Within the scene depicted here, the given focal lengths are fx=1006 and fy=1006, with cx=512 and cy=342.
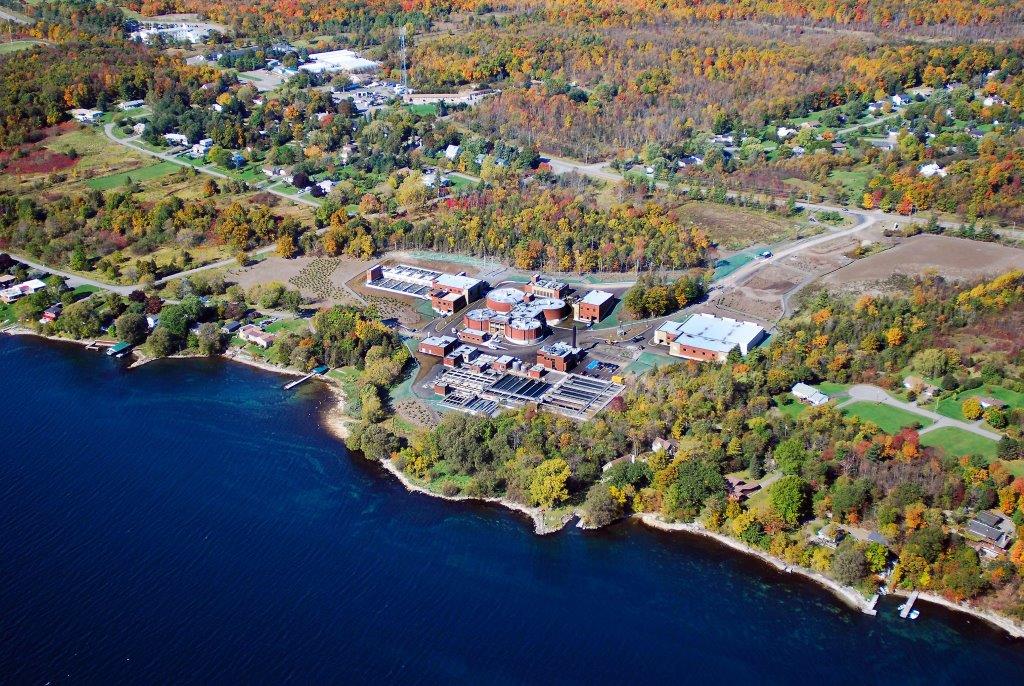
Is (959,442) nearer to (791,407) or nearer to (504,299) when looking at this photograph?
(791,407)

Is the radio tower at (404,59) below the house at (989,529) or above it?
above

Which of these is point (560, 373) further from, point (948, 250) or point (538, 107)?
point (538, 107)

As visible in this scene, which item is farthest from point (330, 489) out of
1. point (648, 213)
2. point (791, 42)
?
point (791, 42)

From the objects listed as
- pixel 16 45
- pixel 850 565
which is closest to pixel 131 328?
pixel 850 565

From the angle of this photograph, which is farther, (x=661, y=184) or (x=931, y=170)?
(x=661, y=184)

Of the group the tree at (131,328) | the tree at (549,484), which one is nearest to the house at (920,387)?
the tree at (549,484)

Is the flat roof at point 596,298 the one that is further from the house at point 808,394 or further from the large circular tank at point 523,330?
the house at point 808,394
